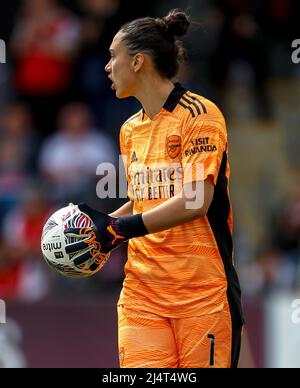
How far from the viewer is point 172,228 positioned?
4676 mm

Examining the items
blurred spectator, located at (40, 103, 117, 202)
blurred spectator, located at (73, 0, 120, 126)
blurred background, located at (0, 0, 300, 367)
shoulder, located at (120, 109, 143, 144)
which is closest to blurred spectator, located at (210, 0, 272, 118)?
blurred background, located at (0, 0, 300, 367)

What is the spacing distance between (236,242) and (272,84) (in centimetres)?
269

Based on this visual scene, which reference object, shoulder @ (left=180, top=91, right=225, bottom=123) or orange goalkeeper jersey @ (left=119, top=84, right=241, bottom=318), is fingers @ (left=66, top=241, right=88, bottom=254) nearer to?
orange goalkeeper jersey @ (left=119, top=84, right=241, bottom=318)

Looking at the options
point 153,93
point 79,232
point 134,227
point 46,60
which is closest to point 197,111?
point 153,93

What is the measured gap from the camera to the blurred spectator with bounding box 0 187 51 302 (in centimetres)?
909

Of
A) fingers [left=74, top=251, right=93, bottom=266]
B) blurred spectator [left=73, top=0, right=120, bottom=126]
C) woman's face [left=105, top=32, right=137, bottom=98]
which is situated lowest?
fingers [left=74, top=251, right=93, bottom=266]

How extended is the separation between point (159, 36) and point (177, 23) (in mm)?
108

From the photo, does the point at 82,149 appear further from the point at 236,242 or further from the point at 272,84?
the point at 272,84

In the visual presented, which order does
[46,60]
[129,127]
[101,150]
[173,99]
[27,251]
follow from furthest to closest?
[46,60] → [101,150] → [27,251] → [129,127] → [173,99]

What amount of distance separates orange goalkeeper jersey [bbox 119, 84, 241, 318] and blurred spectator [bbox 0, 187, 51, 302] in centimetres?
436

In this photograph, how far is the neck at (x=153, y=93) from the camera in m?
4.80

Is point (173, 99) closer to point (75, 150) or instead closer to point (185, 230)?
point (185, 230)

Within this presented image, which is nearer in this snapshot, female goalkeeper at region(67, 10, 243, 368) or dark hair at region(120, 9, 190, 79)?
female goalkeeper at region(67, 10, 243, 368)

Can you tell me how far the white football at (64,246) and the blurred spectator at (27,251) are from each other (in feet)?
14.0
